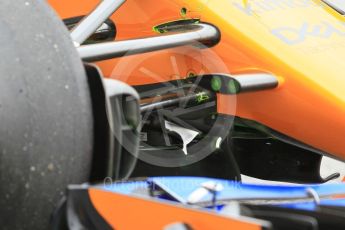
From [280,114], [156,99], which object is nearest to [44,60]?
[156,99]

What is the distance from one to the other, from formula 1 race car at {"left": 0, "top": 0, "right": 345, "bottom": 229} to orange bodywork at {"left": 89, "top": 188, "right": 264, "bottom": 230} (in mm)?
15

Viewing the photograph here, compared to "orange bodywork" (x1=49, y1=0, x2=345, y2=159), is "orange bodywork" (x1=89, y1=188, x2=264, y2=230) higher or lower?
"orange bodywork" (x1=49, y1=0, x2=345, y2=159)

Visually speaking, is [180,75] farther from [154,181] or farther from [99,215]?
[99,215]

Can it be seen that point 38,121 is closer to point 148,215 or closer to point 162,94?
point 148,215

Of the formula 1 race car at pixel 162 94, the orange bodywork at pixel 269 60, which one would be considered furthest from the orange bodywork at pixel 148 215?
the orange bodywork at pixel 269 60

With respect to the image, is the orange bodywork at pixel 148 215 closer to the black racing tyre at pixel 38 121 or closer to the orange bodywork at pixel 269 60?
the black racing tyre at pixel 38 121

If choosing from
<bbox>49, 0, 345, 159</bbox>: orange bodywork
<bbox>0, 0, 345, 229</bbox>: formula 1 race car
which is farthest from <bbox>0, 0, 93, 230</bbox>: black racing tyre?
<bbox>49, 0, 345, 159</bbox>: orange bodywork

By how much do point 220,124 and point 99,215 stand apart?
102 cm

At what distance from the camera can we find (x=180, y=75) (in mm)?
2453

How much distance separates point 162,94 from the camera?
2.39 m

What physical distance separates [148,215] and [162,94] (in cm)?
106

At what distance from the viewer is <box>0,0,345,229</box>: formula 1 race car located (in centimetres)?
147

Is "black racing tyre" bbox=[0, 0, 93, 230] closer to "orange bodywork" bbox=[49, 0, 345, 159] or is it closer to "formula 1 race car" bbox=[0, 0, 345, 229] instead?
"formula 1 race car" bbox=[0, 0, 345, 229]

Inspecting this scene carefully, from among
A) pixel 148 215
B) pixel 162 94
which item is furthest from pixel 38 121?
pixel 162 94
